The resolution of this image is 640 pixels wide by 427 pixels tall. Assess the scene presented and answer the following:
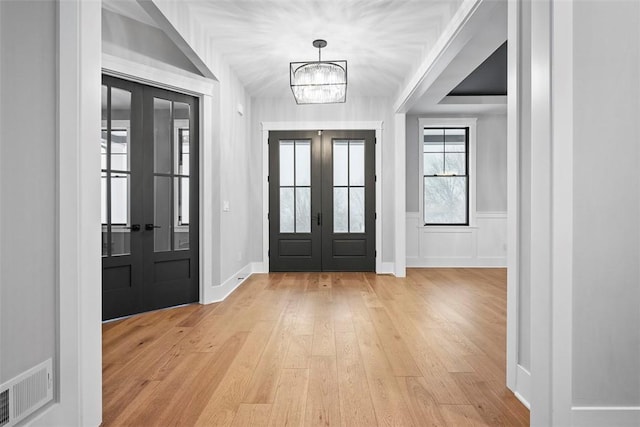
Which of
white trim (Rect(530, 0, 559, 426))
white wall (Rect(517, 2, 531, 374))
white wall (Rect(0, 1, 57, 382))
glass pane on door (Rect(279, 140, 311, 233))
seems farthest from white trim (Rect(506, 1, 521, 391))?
glass pane on door (Rect(279, 140, 311, 233))

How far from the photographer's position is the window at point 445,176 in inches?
269

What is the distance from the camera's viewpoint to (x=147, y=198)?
3760mm

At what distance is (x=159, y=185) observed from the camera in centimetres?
388

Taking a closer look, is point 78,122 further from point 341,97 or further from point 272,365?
point 341,97

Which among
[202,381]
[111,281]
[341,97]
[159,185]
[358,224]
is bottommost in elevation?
[202,381]

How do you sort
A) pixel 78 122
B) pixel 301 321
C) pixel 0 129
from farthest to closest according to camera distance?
pixel 301 321
pixel 78 122
pixel 0 129

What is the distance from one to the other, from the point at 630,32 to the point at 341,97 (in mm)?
2807

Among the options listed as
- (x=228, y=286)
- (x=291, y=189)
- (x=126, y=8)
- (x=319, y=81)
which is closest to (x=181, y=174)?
(x=228, y=286)

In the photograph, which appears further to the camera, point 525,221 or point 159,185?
point 159,185

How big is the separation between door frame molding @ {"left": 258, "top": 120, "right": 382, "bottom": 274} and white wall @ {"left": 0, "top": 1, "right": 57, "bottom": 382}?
4.59 metres

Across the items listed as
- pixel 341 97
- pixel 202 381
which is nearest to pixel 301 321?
pixel 202 381

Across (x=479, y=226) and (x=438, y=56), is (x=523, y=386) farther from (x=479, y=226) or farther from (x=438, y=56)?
(x=479, y=226)

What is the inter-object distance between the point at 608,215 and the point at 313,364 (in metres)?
1.80

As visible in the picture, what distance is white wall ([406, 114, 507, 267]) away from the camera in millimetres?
6738
